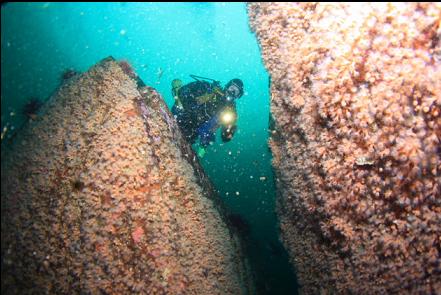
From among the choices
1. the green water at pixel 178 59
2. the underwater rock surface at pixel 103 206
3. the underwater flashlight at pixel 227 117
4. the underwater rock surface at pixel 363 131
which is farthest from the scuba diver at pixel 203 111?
the underwater rock surface at pixel 363 131

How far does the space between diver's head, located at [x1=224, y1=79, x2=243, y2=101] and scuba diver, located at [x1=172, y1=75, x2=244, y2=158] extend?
3.9 inches

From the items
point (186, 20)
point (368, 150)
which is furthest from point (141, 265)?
point (186, 20)

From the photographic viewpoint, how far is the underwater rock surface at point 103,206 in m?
2.73

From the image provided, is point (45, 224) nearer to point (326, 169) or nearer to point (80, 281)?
point (80, 281)

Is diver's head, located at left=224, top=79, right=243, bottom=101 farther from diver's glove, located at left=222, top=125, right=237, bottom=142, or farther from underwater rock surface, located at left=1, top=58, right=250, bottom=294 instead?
underwater rock surface, located at left=1, top=58, right=250, bottom=294

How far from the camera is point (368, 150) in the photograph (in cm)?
229

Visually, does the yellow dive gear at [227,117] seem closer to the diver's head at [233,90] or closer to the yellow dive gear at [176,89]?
the diver's head at [233,90]

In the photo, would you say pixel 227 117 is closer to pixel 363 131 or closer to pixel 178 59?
pixel 363 131

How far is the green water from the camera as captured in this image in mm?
11876

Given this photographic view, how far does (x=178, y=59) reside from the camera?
8412cm

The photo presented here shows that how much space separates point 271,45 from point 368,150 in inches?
52.7

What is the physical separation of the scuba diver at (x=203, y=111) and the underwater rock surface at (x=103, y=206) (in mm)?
3176

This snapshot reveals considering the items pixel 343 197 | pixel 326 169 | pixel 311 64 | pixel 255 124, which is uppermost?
pixel 311 64

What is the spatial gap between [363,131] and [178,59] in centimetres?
8726
